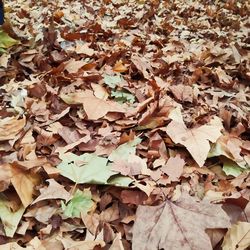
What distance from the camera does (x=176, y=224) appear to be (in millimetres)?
1174

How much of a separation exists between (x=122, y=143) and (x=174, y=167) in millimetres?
252

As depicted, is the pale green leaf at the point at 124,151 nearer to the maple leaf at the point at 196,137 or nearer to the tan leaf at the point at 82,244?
the maple leaf at the point at 196,137

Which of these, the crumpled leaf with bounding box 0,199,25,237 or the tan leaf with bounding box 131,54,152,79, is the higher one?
the tan leaf with bounding box 131,54,152,79

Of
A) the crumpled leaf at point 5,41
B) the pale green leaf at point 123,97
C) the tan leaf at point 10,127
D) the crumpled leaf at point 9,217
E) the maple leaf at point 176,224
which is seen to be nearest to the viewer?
the maple leaf at point 176,224

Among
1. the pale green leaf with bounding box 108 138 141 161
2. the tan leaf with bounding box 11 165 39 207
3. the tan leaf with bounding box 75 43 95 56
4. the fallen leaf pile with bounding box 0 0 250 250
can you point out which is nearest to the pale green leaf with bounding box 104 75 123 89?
the fallen leaf pile with bounding box 0 0 250 250

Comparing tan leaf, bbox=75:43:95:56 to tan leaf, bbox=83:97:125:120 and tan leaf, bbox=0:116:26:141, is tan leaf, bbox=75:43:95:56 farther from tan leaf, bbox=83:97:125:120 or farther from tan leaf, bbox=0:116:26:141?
tan leaf, bbox=0:116:26:141

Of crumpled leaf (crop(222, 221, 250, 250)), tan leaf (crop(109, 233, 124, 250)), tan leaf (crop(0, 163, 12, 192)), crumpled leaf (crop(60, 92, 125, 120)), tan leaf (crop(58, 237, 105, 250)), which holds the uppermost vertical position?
crumpled leaf (crop(222, 221, 250, 250))

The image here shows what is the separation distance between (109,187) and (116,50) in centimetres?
126

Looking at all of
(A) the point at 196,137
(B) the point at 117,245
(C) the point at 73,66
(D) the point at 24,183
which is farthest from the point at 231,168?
(C) the point at 73,66

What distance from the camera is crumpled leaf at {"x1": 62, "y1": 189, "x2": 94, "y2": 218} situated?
4.27ft

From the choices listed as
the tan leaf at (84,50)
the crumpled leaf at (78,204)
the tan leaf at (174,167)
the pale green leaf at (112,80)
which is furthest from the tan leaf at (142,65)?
the crumpled leaf at (78,204)

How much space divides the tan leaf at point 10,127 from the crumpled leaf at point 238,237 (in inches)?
38.6

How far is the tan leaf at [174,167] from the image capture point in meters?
1.43

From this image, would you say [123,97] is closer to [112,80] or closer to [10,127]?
[112,80]
